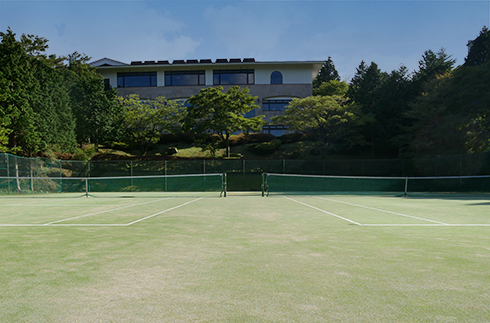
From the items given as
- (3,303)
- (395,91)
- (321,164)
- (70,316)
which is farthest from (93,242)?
(395,91)

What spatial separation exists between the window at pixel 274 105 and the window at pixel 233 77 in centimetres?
422

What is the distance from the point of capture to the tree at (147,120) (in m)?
43.2

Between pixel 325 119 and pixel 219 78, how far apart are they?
23.7 metres

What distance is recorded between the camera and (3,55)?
28.9 m

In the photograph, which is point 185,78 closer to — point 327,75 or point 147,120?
point 147,120

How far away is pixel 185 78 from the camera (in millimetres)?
56656

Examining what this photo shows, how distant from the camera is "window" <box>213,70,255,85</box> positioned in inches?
2207

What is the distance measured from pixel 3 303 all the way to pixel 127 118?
42.8 meters

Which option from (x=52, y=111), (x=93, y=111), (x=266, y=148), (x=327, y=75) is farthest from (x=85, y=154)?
(x=327, y=75)

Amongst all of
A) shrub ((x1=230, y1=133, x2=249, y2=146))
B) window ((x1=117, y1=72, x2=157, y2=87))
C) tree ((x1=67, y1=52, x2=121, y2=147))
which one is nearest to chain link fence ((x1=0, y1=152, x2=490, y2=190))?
tree ((x1=67, y1=52, x2=121, y2=147))

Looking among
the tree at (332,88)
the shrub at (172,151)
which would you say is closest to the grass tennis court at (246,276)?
the shrub at (172,151)

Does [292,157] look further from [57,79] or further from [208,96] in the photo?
[57,79]

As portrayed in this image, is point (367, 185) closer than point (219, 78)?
Yes

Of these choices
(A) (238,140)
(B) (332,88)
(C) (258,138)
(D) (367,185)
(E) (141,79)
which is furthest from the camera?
(B) (332,88)
